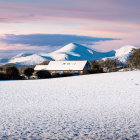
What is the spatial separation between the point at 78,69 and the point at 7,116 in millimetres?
56313

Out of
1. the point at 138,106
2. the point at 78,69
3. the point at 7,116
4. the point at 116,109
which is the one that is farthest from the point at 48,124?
the point at 78,69

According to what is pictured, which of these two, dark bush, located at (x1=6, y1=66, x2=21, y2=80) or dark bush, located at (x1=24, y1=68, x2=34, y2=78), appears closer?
dark bush, located at (x1=6, y1=66, x2=21, y2=80)

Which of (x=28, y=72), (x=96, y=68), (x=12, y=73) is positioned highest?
(x=96, y=68)

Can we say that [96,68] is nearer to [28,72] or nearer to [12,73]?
[28,72]

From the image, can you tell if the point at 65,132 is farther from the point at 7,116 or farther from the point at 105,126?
the point at 7,116

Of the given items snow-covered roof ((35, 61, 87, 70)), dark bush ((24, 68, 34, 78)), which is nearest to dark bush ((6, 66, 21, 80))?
dark bush ((24, 68, 34, 78))

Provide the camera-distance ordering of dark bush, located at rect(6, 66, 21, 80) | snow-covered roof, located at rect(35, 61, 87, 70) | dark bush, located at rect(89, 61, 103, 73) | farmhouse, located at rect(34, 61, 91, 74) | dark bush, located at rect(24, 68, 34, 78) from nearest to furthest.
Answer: dark bush, located at rect(6, 66, 21, 80) → dark bush, located at rect(24, 68, 34, 78) → dark bush, located at rect(89, 61, 103, 73) → farmhouse, located at rect(34, 61, 91, 74) → snow-covered roof, located at rect(35, 61, 87, 70)

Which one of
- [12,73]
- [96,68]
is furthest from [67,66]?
[12,73]

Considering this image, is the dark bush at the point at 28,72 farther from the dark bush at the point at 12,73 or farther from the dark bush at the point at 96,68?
the dark bush at the point at 96,68

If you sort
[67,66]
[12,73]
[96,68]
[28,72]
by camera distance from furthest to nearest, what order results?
[67,66] < [96,68] < [28,72] < [12,73]

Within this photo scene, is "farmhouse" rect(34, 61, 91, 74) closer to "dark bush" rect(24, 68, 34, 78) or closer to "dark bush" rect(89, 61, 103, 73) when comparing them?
"dark bush" rect(89, 61, 103, 73)

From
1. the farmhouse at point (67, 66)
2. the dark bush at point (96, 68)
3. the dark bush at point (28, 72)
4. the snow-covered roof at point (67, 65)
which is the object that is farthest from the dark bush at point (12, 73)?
the snow-covered roof at point (67, 65)

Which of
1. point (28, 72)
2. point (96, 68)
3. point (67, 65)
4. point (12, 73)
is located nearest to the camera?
point (12, 73)

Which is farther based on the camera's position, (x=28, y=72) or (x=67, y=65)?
(x=67, y=65)
